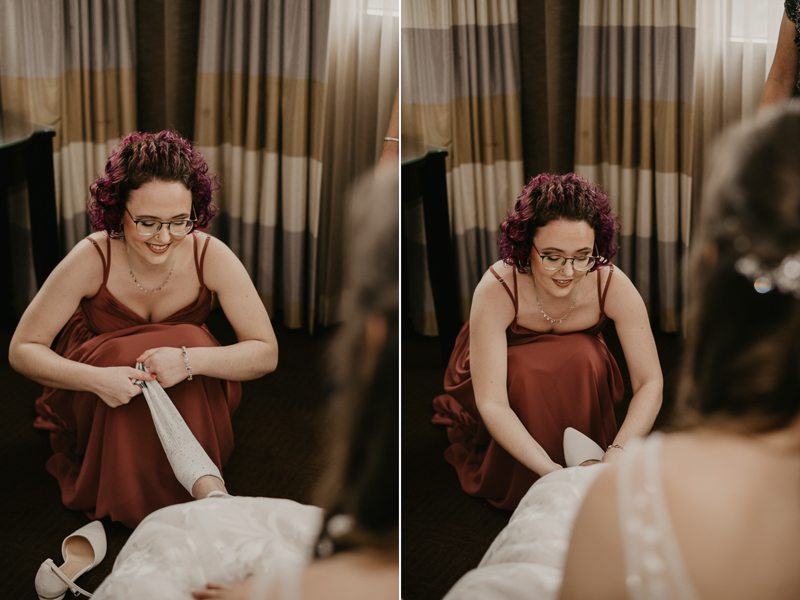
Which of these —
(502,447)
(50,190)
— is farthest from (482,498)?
(50,190)

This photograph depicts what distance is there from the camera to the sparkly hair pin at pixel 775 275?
0.89m

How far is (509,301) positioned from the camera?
1.32 metres

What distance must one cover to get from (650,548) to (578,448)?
0.35 metres

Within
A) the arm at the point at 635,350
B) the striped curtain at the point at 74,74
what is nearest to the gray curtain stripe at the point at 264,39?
the striped curtain at the point at 74,74

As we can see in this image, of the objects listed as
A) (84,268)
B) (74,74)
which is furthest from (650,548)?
(74,74)

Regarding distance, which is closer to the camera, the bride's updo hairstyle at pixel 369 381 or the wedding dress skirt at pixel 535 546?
the wedding dress skirt at pixel 535 546

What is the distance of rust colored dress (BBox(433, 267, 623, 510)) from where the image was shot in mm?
1289

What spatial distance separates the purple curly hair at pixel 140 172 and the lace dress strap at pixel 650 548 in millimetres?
895

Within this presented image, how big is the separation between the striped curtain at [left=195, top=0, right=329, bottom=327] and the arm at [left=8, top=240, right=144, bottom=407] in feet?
0.87

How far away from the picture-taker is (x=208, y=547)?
125cm

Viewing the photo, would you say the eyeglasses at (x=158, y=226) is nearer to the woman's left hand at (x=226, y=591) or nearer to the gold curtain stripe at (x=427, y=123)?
the gold curtain stripe at (x=427, y=123)

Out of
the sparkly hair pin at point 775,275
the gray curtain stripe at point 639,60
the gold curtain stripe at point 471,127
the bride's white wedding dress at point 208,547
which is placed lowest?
the bride's white wedding dress at point 208,547

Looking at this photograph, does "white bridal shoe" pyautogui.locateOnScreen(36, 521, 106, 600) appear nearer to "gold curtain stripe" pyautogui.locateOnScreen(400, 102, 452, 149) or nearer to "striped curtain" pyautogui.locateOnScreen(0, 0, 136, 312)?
"striped curtain" pyautogui.locateOnScreen(0, 0, 136, 312)

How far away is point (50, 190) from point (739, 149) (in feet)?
3.93
